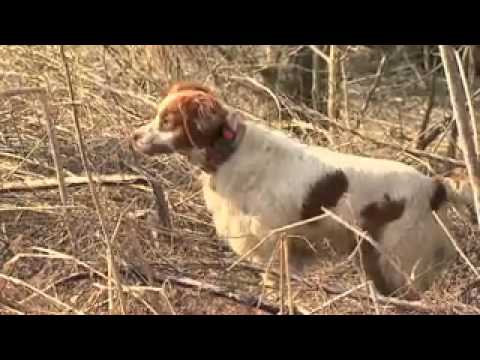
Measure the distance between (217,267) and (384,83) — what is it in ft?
21.4

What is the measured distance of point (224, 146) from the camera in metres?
5.15

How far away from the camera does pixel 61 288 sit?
4.27 m

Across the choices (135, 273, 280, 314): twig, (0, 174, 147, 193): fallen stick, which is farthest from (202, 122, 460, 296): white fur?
(135, 273, 280, 314): twig

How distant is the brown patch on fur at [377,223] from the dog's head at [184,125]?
0.99 metres

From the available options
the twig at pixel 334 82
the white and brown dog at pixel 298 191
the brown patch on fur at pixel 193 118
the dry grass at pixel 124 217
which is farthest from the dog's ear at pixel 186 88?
the twig at pixel 334 82

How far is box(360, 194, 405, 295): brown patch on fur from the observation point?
5.04m

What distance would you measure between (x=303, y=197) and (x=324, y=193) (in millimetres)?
124

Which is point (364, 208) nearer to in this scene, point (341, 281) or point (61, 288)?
point (341, 281)

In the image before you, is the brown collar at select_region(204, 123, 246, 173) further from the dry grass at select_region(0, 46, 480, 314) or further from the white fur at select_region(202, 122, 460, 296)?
the dry grass at select_region(0, 46, 480, 314)

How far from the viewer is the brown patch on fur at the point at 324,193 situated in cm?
500

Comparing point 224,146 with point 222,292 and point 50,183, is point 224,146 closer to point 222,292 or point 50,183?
point 50,183

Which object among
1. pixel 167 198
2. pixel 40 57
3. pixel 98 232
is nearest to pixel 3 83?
pixel 40 57
